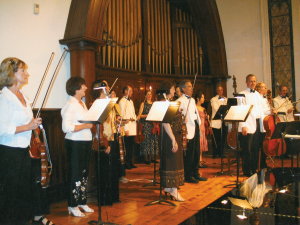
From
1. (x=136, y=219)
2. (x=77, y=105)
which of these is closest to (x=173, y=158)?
(x=136, y=219)

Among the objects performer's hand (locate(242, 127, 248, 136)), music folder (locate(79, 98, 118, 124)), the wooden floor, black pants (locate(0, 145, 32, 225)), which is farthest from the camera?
performer's hand (locate(242, 127, 248, 136))

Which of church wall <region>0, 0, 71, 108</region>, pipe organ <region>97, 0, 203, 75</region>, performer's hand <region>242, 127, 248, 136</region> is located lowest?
performer's hand <region>242, 127, 248, 136</region>

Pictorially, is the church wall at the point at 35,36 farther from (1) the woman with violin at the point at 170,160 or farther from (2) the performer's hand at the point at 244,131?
(2) the performer's hand at the point at 244,131

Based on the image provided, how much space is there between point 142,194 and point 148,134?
7.48 ft

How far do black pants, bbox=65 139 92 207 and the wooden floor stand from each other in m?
0.24

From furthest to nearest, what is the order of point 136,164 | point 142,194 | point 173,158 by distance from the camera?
1. point 136,164
2. point 142,194
3. point 173,158

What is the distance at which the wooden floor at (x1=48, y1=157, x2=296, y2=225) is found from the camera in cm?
352

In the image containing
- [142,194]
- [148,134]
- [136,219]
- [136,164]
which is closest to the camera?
[136,219]

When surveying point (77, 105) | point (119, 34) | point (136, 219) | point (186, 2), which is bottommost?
point (136, 219)

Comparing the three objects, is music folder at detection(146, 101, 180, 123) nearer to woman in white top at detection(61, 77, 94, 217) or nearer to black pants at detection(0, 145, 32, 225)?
woman in white top at detection(61, 77, 94, 217)

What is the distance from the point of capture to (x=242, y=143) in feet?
18.6

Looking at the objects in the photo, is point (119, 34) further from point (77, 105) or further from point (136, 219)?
point (136, 219)

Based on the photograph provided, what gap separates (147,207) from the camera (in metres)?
3.97

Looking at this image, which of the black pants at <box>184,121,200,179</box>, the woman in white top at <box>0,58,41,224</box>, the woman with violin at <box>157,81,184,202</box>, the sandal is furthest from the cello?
the woman in white top at <box>0,58,41,224</box>
